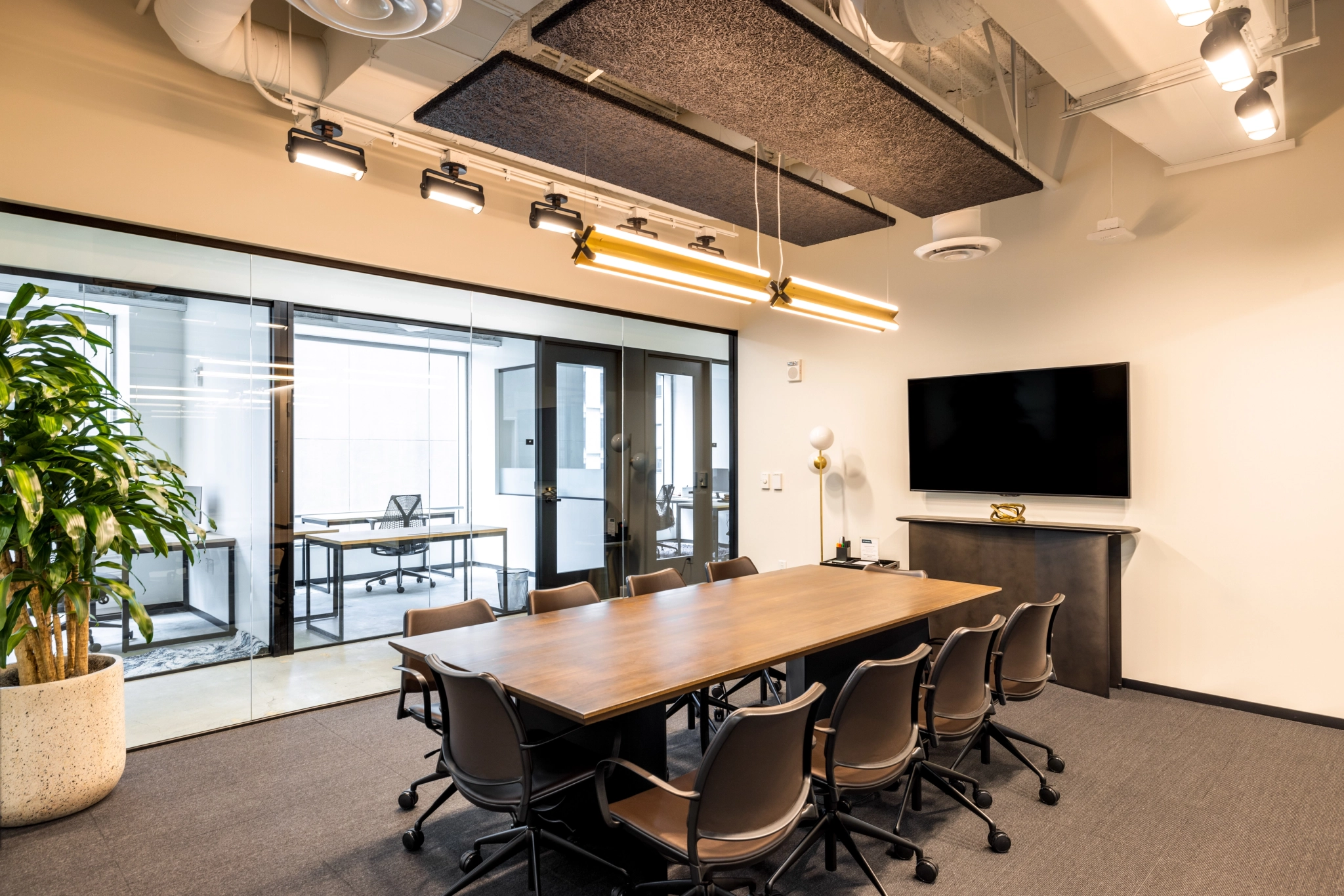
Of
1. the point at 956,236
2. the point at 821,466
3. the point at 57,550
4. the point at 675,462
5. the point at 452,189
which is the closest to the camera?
the point at 57,550

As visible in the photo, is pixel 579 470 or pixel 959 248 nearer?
pixel 959 248

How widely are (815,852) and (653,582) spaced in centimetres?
177

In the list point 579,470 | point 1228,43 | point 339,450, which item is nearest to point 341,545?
point 339,450

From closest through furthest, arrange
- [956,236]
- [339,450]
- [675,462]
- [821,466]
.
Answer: [339,450], [956,236], [821,466], [675,462]

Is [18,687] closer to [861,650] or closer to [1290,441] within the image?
[861,650]

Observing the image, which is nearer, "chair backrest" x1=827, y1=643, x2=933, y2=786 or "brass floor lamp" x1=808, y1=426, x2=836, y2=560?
"chair backrest" x1=827, y1=643, x2=933, y2=786

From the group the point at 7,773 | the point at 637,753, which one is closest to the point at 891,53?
the point at 637,753

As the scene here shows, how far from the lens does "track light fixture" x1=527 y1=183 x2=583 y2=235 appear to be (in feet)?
14.5

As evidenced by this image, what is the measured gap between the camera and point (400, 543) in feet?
16.2

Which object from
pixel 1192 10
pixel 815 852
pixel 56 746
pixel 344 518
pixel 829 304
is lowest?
pixel 815 852

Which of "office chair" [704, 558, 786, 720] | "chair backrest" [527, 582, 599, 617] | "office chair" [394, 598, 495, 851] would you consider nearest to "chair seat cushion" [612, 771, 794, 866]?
"office chair" [394, 598, 495, 851]

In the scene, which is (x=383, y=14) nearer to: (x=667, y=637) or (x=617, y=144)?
(x=617, y=144)

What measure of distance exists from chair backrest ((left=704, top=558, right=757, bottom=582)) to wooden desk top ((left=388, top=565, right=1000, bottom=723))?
1.47 ft

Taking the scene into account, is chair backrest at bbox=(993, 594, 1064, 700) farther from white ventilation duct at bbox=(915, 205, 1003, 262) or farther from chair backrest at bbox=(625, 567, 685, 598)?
white ventilation duct at bbox=(915, 205, 1003, 262)
